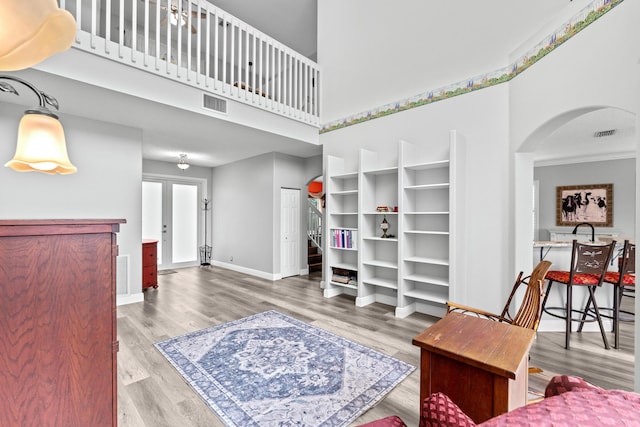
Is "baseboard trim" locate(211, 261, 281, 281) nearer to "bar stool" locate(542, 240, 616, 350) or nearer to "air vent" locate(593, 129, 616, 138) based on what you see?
"bar stool" locate(542, 240, 616, 350)

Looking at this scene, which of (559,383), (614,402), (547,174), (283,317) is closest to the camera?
(614,402)

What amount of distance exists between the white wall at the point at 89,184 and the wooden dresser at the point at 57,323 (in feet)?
11.0

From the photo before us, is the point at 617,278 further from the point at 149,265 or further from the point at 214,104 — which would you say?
the point at 149,265

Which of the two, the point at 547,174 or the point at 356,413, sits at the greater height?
the point at 547,174

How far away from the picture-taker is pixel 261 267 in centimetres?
597

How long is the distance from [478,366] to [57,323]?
66.3 inches

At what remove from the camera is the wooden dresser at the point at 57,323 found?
1008mm

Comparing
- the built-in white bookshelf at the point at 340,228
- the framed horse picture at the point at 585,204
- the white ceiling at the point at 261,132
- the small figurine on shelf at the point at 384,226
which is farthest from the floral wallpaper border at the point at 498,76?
the framed horse picture at the point at 585,204

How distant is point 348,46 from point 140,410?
507cm

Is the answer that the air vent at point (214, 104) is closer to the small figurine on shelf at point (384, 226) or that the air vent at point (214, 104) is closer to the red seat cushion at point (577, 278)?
the small figurine on shelf at point (384, 226)

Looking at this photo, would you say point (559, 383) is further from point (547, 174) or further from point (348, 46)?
point (547, 174)

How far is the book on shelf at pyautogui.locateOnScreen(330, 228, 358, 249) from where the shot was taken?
4363 mm

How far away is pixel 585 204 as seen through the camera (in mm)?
6289

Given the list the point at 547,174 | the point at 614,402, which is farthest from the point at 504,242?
the point at 547,174
